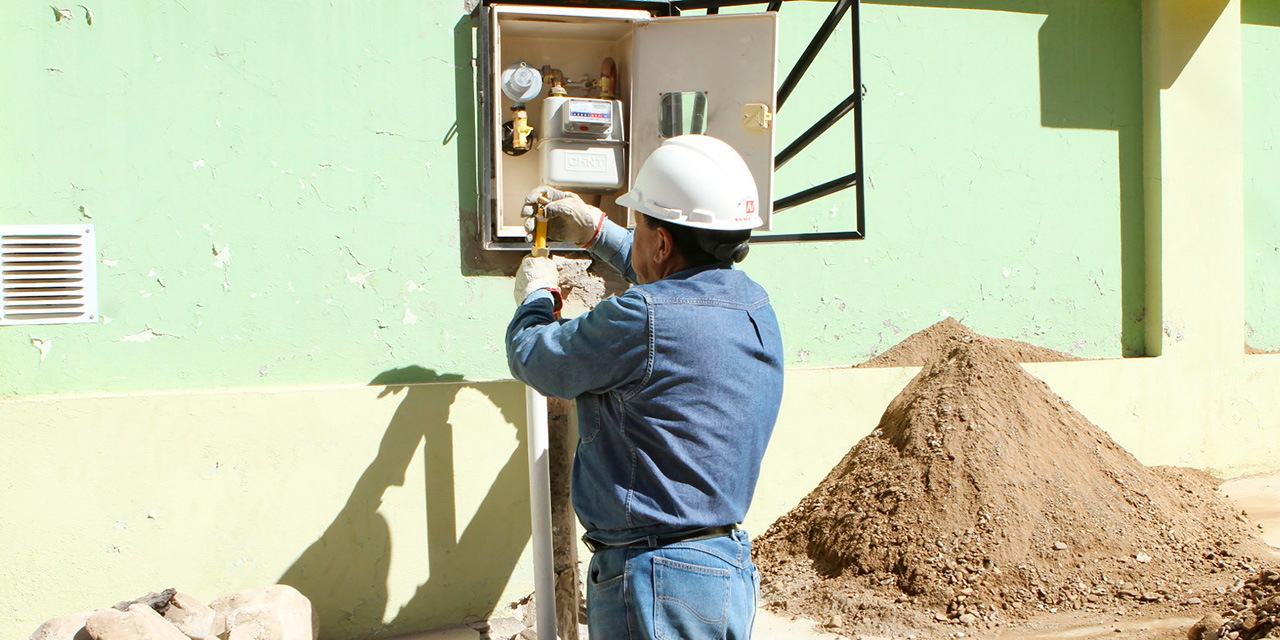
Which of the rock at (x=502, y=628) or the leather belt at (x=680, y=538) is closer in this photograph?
the leather belt at (x=680, y=538)

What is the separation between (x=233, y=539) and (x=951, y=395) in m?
2.83

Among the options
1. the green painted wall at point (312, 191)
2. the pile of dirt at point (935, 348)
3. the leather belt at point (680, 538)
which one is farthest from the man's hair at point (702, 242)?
the pile of dirt at point (935, 348)

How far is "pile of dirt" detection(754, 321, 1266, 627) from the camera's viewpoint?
3404 millimetres

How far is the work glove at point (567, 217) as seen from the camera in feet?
8.61

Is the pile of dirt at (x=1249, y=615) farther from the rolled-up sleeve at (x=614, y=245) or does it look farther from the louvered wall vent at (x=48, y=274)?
the louvered wall vent at (x=48, y=274)

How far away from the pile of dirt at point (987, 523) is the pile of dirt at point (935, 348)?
180mm

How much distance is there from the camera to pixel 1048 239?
4684mm

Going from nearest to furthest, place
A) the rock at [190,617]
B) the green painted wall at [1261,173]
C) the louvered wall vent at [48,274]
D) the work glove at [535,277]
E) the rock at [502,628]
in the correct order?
1. the work glove at [535,277]
2. the rock at [190,617]
3. the louvered wall vent at [48,274]
4. the rock at [502,628]
5. the green painted wall at [1261,173]

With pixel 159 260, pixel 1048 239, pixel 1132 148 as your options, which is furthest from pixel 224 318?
pixel 1132 148

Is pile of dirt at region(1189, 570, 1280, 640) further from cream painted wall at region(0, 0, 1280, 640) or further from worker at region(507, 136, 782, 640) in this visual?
worker at region(507, 136, 782, 640)

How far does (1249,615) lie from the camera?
2771 mm

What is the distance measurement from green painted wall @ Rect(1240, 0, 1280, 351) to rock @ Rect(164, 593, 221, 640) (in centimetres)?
539

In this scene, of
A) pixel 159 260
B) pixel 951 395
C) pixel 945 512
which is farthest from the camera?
pixel 951 395

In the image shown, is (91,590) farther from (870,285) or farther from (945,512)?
(870,285)
